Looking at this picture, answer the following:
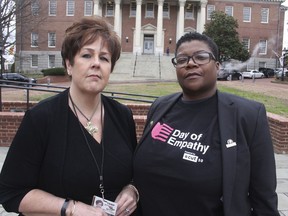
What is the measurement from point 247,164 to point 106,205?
34.4 inches

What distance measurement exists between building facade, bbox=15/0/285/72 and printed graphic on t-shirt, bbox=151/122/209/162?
51.6 m

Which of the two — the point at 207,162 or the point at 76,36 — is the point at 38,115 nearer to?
the point at 76,36

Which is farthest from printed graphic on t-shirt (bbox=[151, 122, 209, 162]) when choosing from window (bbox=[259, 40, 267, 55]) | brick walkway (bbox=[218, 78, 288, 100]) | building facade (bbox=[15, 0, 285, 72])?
window (bbox=[259, 40, 267, 55])

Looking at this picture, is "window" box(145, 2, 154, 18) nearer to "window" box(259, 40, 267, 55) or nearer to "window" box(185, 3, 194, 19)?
"window" box(185, 3, 194, 19)

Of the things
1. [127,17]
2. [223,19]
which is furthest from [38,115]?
[127,17]

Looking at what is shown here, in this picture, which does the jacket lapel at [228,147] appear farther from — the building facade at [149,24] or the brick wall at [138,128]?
the building facade at [149,24]

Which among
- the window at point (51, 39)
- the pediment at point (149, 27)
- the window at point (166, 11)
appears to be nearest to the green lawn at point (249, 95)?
the pediment at point (149, 27)

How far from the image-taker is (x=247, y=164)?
2025 mm

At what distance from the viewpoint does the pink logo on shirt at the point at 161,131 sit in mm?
2244

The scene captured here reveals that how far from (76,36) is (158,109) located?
2.63 feet

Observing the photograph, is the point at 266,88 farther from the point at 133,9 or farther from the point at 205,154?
the point at 133,9

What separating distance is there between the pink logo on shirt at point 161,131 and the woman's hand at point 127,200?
380 mm

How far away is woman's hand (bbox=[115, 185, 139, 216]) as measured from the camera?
88.1 inches

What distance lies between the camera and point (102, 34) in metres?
2.17
